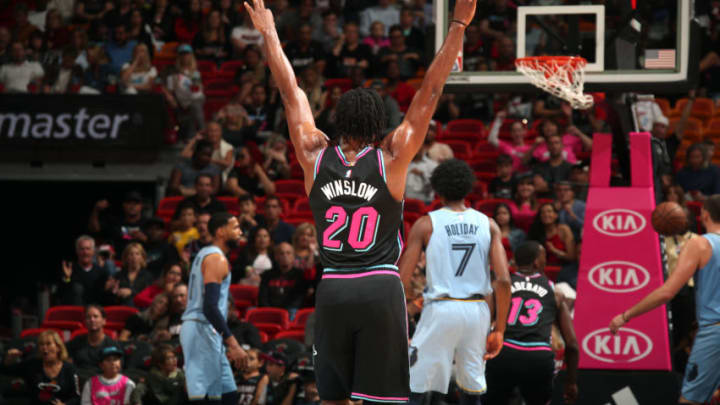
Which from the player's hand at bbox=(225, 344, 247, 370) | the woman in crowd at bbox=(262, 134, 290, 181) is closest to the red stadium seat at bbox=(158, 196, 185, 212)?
the woman in crowd at bbox=(262, 134, 290, 181)

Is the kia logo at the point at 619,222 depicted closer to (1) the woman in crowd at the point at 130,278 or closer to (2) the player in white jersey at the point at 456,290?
(2) the player in white jersey at the point at 456,290

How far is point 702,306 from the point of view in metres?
6.56

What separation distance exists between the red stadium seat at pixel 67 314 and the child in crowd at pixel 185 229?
1.35m

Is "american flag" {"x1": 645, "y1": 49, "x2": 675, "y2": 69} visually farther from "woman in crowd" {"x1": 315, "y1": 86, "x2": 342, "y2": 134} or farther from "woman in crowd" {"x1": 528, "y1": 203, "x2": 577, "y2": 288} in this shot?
"woman in crowd" {"x1": 315, "y1": 86, "x2": 342, "y2": 134}

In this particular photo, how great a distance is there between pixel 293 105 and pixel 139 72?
10656mm

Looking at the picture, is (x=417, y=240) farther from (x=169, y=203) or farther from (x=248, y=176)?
(x=169, y=203)

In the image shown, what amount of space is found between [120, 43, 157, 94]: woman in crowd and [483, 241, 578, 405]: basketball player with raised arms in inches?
350

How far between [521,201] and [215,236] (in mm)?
4983

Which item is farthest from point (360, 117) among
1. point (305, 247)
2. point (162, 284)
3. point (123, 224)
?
point (123, 224)

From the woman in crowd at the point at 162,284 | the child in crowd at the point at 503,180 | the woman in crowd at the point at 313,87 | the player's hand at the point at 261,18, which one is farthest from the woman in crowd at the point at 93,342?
the player's hand at the point at 261,18

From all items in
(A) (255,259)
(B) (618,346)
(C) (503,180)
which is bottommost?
(B) (618,346)

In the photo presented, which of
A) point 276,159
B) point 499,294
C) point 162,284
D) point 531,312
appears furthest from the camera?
point 276,159

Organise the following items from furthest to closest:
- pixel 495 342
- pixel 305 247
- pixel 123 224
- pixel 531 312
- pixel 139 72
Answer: pixel 139 72 < pixel 123 224 < pixel 305 247 < pixel 531 312 < pixel 495 342

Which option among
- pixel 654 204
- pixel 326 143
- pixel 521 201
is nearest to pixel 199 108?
pixel 521 201
